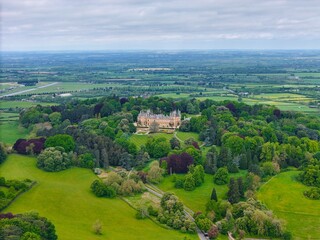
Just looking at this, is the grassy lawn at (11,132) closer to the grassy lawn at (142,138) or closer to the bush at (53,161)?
the bush at (53,161)

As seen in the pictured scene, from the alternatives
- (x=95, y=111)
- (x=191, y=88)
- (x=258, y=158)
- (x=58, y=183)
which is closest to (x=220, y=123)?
(x=258, y=158)

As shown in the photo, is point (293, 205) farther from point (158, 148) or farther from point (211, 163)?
point (158, 148)

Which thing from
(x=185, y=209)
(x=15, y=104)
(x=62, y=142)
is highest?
(x=62, y=142)

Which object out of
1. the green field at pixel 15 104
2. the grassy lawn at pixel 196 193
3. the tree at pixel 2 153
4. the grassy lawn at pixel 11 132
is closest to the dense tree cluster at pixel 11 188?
the tree at pixel 2 153

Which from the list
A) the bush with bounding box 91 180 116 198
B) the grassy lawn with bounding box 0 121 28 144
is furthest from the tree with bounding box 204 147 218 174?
the grassy lawn with bounding box 0 121 28 144

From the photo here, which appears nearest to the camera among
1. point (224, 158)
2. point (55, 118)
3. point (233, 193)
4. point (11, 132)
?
point (233, 193)

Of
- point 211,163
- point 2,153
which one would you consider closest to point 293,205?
point 211,163

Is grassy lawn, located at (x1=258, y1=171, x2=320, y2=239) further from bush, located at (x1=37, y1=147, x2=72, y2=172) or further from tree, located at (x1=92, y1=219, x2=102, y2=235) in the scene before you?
bush, located at (x1=37, y1=147, x2=72, y2=172)

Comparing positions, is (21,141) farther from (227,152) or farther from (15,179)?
(227,152)

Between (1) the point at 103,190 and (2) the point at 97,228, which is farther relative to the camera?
(1) the point at 103,190
